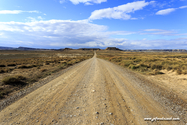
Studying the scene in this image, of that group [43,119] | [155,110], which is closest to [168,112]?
[155,110]

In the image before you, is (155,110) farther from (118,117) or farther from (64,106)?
(64,106)

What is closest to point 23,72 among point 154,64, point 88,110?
point 88,110

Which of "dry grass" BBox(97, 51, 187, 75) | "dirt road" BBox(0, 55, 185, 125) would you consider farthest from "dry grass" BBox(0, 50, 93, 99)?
"dry grass" BBox(97, 51, 187, 75)

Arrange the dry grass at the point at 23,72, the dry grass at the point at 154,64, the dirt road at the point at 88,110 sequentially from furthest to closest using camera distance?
1. the dry grass at the point at 154,64
2. the dry grass at the point at 23,72
3. the dirt road at the point at 88,110

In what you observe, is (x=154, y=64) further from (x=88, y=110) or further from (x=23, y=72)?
(x=23, y=72)

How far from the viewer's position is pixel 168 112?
4145 millimetres

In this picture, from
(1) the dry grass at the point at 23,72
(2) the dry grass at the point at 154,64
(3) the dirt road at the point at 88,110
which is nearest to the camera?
(3) the dirt road at the point at 88,110

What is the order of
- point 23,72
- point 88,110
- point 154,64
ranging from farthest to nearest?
point 154,64 < point 23,72 < point 88,110

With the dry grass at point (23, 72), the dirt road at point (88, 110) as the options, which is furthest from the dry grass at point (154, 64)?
the dry grass at point (23, 72)

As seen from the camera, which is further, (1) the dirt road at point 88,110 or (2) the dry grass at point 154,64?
(2) the dry grass at point 154,64

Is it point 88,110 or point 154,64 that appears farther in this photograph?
point 154,64

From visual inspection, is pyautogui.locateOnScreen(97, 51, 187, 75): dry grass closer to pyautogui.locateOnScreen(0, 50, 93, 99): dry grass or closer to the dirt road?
the dirt road

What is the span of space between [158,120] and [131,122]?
1.08m

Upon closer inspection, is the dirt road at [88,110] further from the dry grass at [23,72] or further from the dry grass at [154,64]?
the dry grass at [154,64]
